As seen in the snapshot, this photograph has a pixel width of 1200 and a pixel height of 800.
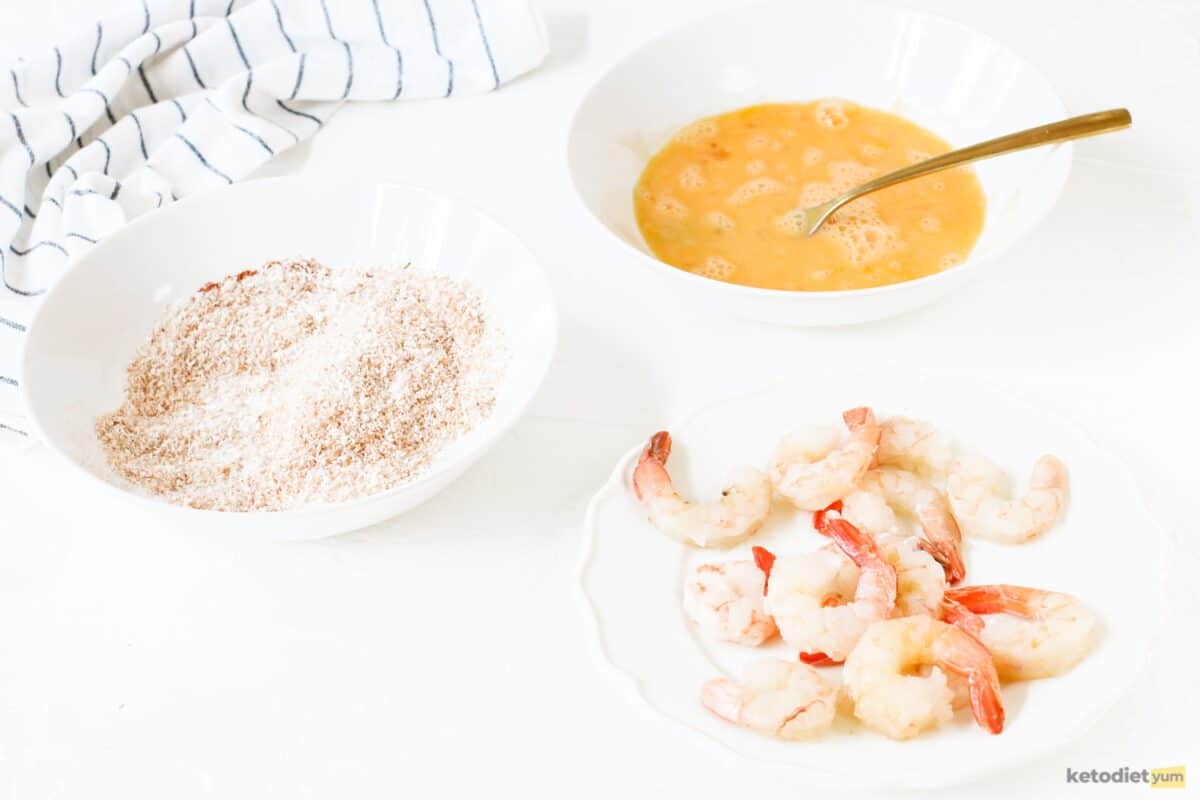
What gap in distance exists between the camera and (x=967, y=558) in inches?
42.4

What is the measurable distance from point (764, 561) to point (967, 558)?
19cm

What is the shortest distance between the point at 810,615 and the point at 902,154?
0.78 meters

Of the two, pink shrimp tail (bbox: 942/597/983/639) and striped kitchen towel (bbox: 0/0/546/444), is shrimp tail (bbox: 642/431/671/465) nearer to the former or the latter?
pink shrimp tail (bbox: 942/597/983/639)

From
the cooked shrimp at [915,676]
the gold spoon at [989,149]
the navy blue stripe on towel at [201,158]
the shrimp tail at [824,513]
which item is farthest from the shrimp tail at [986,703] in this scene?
the navy blue stripe on towel at [201,158]

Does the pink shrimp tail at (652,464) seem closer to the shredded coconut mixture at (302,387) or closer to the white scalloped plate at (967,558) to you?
the white scalloped plate at (967,558)

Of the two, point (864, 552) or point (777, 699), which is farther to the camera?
point (864, 552)

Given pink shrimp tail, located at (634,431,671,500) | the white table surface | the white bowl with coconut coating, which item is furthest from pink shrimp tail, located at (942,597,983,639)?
the white bowl with coconut coating

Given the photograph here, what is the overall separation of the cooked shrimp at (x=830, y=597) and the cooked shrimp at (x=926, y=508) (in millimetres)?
67

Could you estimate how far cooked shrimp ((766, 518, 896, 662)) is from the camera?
97 cm

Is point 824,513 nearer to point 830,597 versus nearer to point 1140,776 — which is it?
point 830,597

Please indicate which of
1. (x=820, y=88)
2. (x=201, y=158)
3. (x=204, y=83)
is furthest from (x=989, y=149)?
(x=204, y=83)

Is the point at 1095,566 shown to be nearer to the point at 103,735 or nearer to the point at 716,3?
the point at 103,735

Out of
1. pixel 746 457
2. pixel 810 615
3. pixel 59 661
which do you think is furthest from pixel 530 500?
pixel 59 661

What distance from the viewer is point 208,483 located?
1167 mm
